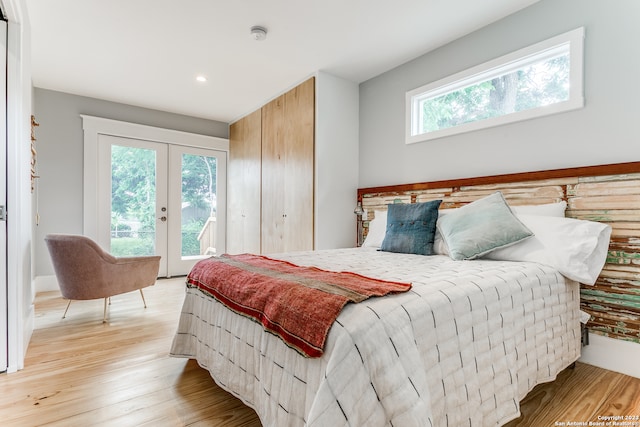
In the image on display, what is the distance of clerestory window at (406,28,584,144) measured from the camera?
2.20 m

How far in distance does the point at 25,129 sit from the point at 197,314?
1.80 meters

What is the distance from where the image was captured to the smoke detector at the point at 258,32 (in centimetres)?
267

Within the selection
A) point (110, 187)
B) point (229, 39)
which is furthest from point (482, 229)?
point (110, 187)

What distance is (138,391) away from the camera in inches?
66.4

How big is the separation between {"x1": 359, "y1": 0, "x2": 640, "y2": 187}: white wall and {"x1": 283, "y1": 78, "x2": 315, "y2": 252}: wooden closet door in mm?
754

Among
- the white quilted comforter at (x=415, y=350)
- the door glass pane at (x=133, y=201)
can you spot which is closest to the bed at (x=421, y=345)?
the white quilted comforter at (x=415, y=350)

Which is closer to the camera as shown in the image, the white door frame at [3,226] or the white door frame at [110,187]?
the white door frame at [3,226]

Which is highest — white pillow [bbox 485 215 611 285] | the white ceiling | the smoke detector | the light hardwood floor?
the white ceiling

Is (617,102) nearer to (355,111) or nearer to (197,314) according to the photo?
(355,111)

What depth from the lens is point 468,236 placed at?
206 centimetres

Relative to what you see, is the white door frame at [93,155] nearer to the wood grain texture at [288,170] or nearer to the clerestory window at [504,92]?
the wood grain texture at [288,170]

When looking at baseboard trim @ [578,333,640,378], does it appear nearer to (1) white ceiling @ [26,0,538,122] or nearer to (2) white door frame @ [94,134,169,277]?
(1) white ceiling @ [26,0,538,122]

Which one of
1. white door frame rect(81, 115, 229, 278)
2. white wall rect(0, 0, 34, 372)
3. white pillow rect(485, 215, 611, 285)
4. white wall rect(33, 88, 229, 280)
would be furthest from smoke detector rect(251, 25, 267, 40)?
white wall rect(33, 88, 229, 280)

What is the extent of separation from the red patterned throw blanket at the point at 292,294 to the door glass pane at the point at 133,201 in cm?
341
